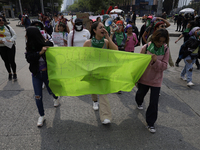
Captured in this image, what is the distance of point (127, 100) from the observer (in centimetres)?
393

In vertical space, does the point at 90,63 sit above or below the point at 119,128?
above

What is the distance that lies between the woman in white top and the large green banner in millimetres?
1204

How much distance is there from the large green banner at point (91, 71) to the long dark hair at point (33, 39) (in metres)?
0.34

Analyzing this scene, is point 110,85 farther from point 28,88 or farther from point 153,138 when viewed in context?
point 28,88

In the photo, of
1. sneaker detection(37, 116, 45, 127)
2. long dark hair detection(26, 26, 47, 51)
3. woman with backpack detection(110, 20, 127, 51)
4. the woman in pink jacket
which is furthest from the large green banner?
woman with backpack detection(110, 20, 127, 51)

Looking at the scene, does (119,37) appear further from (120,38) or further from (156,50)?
(156,50)

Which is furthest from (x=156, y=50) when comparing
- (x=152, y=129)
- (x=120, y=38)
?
(x=120, y=38)

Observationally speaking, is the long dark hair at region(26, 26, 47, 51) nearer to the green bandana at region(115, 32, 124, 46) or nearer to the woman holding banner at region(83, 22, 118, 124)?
the woman holding banner at region(83, 22, 118, 124)

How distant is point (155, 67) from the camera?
2.58 metres

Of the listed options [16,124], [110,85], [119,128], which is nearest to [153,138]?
[119,128]

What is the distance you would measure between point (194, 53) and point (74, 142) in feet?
13.7

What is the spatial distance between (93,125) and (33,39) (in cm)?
187

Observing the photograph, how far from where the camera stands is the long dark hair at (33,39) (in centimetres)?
246

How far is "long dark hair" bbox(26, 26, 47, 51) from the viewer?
96.9 inches
